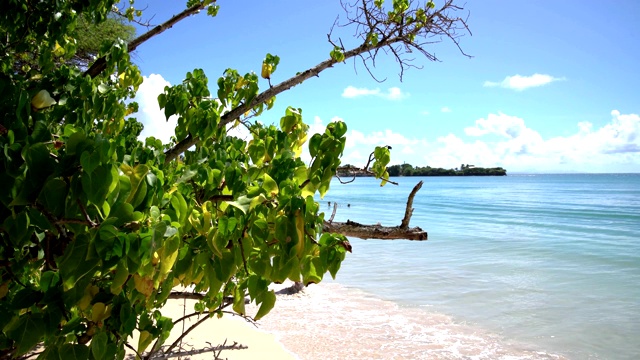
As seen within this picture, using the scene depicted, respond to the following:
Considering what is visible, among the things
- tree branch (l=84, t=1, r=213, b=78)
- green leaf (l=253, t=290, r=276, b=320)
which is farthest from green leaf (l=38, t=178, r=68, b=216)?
tree branch (l=84, t=1, r=213, b=78)

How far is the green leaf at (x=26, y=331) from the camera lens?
2.96ft

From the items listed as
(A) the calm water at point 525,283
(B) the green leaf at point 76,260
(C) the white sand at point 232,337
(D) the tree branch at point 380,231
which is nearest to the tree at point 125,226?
(B) the green leaf at point 76,260

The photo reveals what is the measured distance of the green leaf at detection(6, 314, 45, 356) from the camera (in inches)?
35.5

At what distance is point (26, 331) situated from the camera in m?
0.91

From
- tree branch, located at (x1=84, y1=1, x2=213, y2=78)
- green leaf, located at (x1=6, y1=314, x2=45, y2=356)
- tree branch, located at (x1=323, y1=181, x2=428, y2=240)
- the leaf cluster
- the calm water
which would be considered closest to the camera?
the leaf cluster

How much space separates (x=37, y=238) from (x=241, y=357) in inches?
172

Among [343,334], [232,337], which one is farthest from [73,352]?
[343,334]

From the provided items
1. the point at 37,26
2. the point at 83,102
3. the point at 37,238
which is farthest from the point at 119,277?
the point at 37,26

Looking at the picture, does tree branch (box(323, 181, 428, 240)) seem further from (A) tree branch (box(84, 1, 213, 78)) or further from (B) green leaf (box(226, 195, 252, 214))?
(A) tree branch (box(84, 1, 213, 78))

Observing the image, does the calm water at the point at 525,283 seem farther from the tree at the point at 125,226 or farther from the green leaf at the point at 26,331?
the green leaf at the point at 26,331

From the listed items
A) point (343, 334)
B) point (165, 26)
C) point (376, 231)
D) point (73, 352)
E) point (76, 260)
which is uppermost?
point (165, 26)

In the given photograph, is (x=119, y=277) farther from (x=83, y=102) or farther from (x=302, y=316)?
(x=302, y=316)

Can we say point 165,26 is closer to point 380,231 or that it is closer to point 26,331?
point 380,231

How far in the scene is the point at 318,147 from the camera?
1.17 meters
